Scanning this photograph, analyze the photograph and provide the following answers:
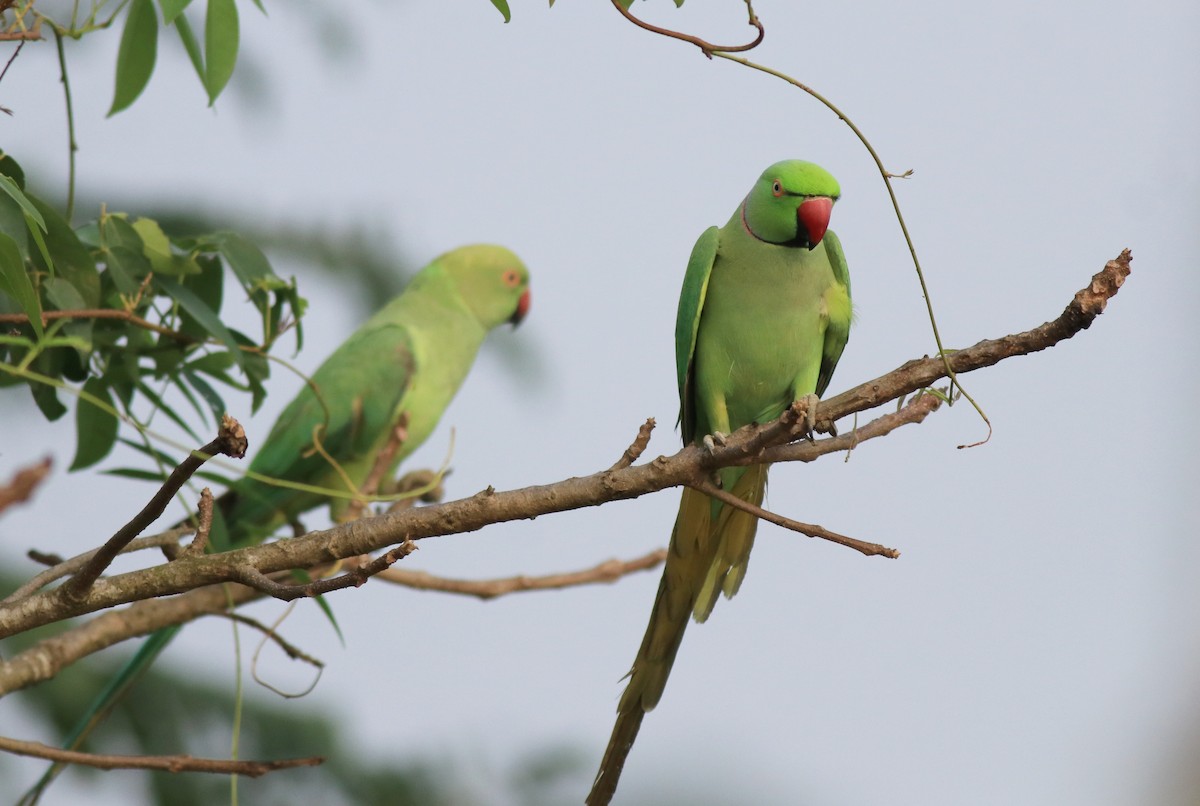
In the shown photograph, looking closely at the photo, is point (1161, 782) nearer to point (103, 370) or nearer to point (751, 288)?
point (751, 288)

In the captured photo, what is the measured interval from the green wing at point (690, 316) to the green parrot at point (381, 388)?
136 centimetres

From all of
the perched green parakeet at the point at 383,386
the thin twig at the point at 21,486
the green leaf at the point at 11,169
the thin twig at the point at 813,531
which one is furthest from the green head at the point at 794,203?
the perched green parakeet at the point at 383,386

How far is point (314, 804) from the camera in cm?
358

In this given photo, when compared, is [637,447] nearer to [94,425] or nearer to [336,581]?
[336,581]

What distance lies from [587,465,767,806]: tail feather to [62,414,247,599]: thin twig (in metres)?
0.85

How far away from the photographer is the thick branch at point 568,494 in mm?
1287

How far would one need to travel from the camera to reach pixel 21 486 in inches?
36.4

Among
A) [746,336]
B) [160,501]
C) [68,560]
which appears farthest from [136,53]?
[746,336]

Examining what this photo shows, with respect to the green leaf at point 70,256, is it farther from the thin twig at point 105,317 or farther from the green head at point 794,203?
the green head at point 794,203

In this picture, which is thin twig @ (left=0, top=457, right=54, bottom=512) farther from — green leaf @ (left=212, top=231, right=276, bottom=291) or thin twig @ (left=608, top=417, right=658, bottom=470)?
green leaf @ (left=212, top=231, right=276, bottom=291)

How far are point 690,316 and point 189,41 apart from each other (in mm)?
997

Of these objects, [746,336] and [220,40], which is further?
[746,336]

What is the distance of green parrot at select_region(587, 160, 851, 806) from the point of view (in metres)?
2.09

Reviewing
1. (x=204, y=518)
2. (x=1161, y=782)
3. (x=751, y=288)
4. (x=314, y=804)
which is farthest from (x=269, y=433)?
(x=1161, y=782)
